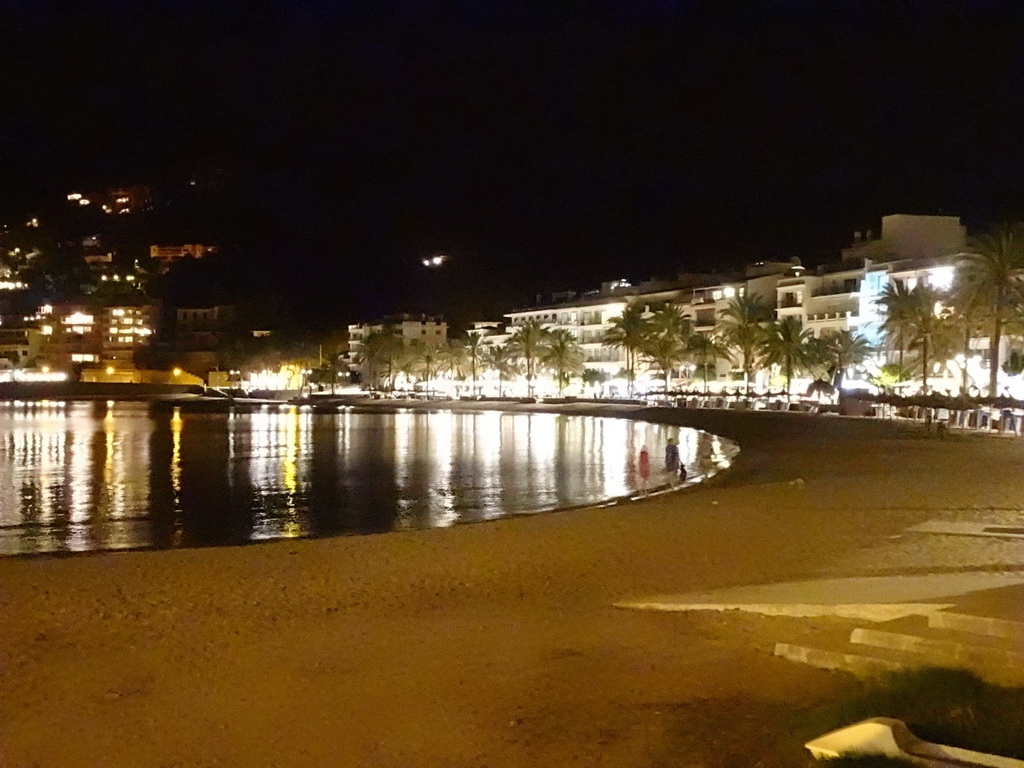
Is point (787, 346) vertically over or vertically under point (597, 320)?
under

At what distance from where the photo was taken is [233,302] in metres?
151

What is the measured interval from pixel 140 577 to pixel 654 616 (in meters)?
6.28

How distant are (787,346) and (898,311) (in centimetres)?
1418

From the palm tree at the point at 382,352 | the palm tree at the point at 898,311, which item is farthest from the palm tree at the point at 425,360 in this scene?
the palm tree at the point at 898,311

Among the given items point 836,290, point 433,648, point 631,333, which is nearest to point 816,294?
point 836,290

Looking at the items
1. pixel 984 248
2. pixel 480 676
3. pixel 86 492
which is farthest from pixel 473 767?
pixel 984 248

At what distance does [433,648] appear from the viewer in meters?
8.47

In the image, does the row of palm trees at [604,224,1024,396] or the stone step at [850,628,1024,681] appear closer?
the stone step at [850,628,1024,681]

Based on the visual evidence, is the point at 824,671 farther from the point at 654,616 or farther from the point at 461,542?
the point at 461,542

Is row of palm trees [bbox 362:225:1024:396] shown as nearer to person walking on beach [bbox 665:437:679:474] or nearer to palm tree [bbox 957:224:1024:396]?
palm tree [bbox 957:224:1024:396]

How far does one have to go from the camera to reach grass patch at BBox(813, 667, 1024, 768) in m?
5.41

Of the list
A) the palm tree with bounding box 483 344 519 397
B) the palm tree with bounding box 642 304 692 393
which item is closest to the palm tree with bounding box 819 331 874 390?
the palm tree with bounding box 642 304 692 393

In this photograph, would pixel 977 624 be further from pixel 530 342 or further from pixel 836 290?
pixel 530 342

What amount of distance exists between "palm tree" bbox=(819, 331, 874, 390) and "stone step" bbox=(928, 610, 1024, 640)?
6226 centimetres
